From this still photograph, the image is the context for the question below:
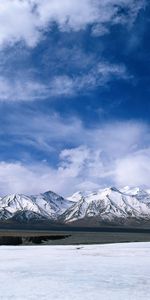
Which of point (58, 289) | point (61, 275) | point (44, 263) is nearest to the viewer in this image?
point (58, 289)

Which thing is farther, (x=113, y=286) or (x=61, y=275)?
(x=61, y=275)

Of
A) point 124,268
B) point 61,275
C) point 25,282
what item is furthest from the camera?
point 124,268

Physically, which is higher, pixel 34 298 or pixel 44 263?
pixel 44 263

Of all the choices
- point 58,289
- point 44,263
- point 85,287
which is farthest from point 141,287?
point 44,263

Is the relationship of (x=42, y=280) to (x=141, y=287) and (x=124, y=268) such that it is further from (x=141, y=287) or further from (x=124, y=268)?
(x=124, y=268)

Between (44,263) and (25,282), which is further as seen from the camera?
(44,263)

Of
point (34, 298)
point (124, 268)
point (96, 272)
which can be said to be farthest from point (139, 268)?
point (34, 298)

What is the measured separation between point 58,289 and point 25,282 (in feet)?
8.60

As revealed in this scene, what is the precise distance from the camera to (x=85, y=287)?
66.3 ft

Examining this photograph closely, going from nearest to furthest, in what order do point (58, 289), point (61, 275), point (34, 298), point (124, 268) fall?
point (34, 298)
point (58, 289)
point (61, 275)
point (124, 268)

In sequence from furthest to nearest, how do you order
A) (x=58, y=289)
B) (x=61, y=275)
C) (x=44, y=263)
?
1. (x=44, y=263)
2. (x=61, y=275)
3. (x=58, y=289)

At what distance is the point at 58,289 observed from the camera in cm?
1958

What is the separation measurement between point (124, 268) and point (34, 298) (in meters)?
11.2

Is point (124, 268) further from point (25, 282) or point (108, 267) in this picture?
point (25, 282)
